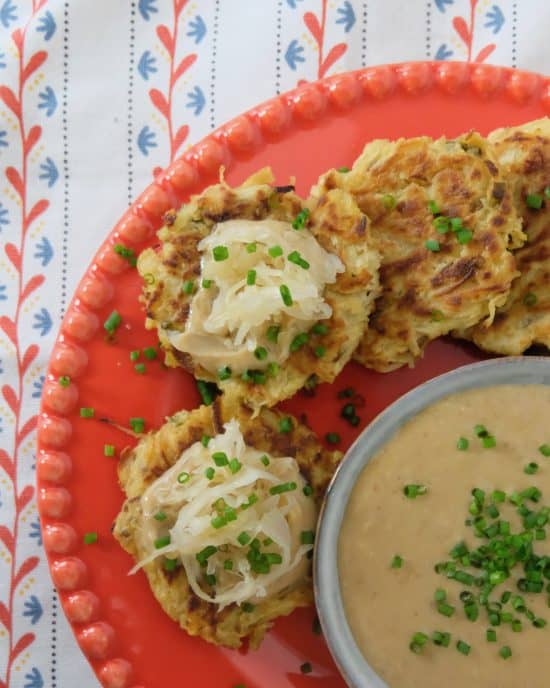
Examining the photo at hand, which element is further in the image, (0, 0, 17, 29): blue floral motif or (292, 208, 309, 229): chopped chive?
(0, 0, 17, 29): blue floral motif

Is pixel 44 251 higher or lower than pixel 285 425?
higher

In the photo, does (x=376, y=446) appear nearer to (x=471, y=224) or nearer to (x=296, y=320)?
(x=296, y=320)

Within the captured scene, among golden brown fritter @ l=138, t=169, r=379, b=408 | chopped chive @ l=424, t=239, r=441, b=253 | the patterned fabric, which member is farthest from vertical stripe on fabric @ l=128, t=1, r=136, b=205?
chopped chive @ l=424, t=239, r=441, b=253

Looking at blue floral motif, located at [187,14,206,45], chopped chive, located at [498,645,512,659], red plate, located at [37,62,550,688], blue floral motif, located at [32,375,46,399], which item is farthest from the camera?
blue floral motif, located at [187,14,206,45]

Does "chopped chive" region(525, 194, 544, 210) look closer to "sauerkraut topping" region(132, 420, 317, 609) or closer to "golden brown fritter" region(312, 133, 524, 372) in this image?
"golden brown fritter" region(312, 133, 524, 372)

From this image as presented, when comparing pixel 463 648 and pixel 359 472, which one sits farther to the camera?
pixel 359 472

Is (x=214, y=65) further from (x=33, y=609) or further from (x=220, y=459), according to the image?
(x=33, y=609)

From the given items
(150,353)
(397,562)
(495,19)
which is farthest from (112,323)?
(495,19)

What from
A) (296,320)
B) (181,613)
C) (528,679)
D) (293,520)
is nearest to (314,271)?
(296,320)
